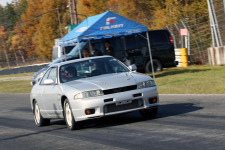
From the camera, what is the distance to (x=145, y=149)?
6.23 m

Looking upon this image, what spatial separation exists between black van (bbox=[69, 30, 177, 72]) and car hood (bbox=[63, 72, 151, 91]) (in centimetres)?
1299

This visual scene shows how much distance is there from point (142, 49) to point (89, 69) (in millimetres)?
13452

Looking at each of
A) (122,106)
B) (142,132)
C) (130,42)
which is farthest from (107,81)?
(130,42)

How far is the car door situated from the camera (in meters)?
9.73

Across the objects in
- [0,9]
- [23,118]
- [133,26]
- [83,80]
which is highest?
[0,9]

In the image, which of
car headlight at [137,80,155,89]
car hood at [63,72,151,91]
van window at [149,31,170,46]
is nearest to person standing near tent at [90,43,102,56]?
van window at [149,31,170,46]

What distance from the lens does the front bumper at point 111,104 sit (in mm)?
8656

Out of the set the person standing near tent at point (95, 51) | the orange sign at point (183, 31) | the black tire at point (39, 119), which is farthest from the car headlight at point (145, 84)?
the orange sign at point (183, 31)

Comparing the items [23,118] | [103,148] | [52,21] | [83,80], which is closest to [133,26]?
[23,118]

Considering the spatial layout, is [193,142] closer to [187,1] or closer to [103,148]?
[103,148]

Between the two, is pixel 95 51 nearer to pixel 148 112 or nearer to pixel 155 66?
pixel 155 66

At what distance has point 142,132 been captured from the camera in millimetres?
7824

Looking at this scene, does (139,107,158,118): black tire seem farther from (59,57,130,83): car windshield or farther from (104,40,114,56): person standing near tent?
(104,40,114,56): person standing near tent

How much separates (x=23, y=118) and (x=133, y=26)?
28.9 ft
